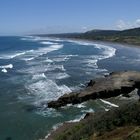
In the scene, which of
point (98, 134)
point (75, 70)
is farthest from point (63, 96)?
point (75, 70)

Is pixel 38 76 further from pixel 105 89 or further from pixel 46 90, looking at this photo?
pixel 105 89

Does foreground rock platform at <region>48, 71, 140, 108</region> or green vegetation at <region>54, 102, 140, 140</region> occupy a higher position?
green vegetation at <region>54, 102, 140, 140</region>

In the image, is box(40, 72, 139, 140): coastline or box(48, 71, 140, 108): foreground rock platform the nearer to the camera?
box(40, 72, 139, 140): coastline

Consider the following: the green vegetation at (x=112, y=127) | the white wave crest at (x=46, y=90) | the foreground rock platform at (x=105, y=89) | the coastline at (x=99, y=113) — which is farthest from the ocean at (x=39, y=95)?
the green vegetation at (x=112, y=127)

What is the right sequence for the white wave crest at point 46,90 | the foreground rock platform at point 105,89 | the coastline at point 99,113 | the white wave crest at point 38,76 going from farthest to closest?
the white wave crest at point 38,76
the white wave crest at point 46,90
the foreground rock platform at point 105,89
the coastline at point 99,113

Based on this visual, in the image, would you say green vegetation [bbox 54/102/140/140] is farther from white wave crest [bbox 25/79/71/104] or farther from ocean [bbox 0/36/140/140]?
white wave crest [bbox 25/79/71/104]

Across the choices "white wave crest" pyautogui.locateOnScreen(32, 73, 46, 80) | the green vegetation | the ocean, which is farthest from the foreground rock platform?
the green vegetation

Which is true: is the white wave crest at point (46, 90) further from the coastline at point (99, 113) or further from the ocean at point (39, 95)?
the coastline at point (99, 113)

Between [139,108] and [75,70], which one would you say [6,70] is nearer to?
[75,70]

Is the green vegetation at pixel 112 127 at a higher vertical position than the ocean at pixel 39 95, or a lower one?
higher
